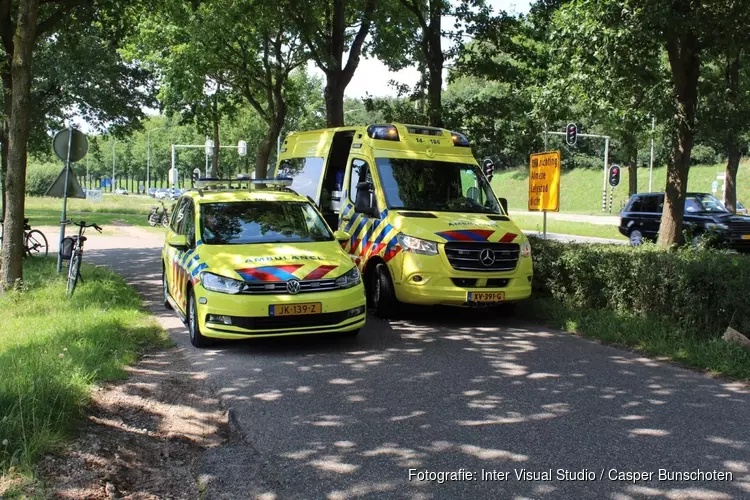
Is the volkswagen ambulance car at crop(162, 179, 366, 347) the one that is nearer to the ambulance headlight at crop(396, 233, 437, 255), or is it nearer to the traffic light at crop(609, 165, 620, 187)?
the ambulance headlight at crop(396, 233, 437, 255)

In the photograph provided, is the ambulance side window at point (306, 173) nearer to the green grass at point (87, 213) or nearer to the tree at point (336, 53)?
the tree at point (336, 53)

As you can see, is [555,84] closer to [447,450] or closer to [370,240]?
[370,240]

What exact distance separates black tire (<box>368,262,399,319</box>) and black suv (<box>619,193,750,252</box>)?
10277 mm

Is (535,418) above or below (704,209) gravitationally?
below

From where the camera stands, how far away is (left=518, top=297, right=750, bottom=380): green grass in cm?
654

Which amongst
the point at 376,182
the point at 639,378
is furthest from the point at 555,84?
the point at 639,378

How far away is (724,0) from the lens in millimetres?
9578

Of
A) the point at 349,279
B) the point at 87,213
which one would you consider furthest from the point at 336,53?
the point at 87,213

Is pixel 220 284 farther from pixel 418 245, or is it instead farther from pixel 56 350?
pixel 418 245

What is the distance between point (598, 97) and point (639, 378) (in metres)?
6.96

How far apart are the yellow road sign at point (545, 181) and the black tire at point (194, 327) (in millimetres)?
6385

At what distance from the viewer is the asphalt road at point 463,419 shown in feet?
13.1

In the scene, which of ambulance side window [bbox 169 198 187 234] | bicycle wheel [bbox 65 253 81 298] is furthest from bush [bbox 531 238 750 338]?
bicycle wheel [bbox 65 253 81 298]

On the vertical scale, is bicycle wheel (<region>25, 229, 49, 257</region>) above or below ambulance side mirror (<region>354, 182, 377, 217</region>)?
below
